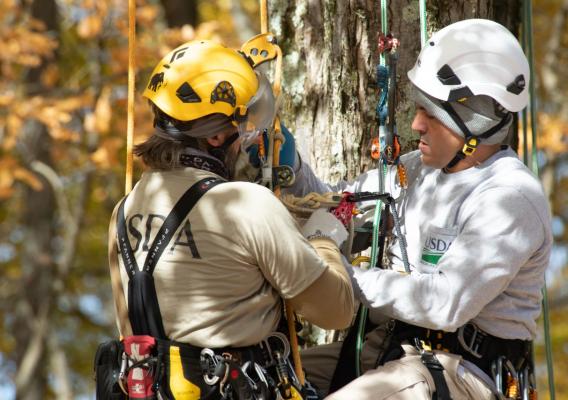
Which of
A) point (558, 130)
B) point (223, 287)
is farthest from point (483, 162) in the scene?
point (558, 130)

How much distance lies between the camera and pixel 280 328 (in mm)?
3383

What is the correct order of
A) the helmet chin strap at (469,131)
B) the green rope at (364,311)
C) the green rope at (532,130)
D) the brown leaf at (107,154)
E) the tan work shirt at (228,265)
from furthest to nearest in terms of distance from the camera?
the brown leaf at (107,154), the green rope at (532,130), the green rope at (364,311), the helmet chin strap at (469,131), the tan work shirt at (228,265)

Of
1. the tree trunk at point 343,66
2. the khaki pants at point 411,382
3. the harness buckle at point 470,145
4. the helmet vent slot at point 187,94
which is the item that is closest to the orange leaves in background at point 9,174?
the tree trunk at point 343,66

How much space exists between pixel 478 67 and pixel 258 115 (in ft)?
2.66

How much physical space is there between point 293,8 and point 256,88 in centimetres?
125

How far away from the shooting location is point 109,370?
334 centimetres

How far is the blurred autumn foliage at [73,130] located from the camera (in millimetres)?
10648

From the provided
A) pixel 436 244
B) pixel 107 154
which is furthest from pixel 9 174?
pixel 436 244

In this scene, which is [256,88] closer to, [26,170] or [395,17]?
[395,17]

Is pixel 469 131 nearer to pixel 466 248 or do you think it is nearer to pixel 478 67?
pixel 478 67

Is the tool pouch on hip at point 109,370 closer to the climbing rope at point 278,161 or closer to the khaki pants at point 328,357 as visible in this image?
the climbing rope at point 278,161

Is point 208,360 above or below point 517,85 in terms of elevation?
below

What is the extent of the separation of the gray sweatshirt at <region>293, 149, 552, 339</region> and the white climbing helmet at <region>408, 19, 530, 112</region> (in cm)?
26

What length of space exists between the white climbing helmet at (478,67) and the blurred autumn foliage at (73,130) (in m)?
6.57
